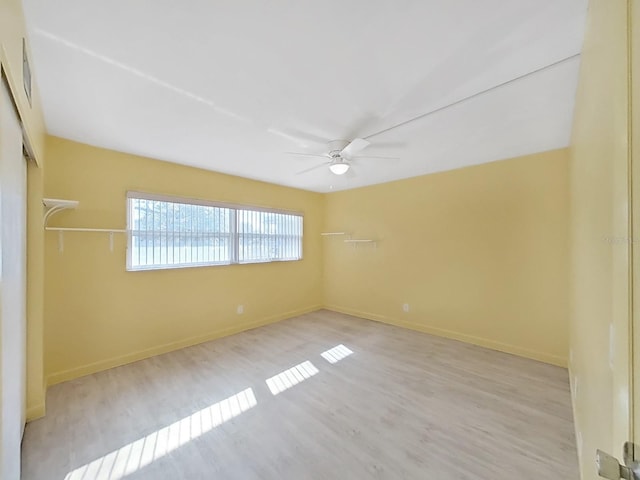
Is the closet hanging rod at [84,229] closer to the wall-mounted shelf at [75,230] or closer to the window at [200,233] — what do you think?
the wall-mounted shelf at [75,230]

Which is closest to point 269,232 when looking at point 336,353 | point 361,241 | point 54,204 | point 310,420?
point 361,241

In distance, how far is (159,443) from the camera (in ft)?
5.68

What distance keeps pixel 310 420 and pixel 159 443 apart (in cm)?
107

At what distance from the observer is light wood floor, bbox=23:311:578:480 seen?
1.55 meters

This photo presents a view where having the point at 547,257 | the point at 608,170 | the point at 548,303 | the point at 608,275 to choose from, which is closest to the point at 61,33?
the point at 608,170

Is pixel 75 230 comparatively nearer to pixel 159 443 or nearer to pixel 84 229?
pixel 84 229

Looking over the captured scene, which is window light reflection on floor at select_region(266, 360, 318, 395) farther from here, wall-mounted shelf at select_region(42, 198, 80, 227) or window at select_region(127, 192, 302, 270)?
wall-mounted shelf at select_region(42, 198, 80, 227)

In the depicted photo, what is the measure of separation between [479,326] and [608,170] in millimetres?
3115

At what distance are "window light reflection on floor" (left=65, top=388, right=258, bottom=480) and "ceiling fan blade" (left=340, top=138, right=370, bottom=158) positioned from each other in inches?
98.5

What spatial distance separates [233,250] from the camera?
12.8ft

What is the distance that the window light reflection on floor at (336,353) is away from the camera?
2.98 m

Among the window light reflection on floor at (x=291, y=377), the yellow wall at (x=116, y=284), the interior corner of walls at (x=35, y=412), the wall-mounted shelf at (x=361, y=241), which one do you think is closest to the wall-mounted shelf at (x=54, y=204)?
the yellow wall at (x=116, y=284)

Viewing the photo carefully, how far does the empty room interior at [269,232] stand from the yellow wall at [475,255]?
30mm

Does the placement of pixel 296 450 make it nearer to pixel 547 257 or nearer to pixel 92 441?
pixel 92 441
